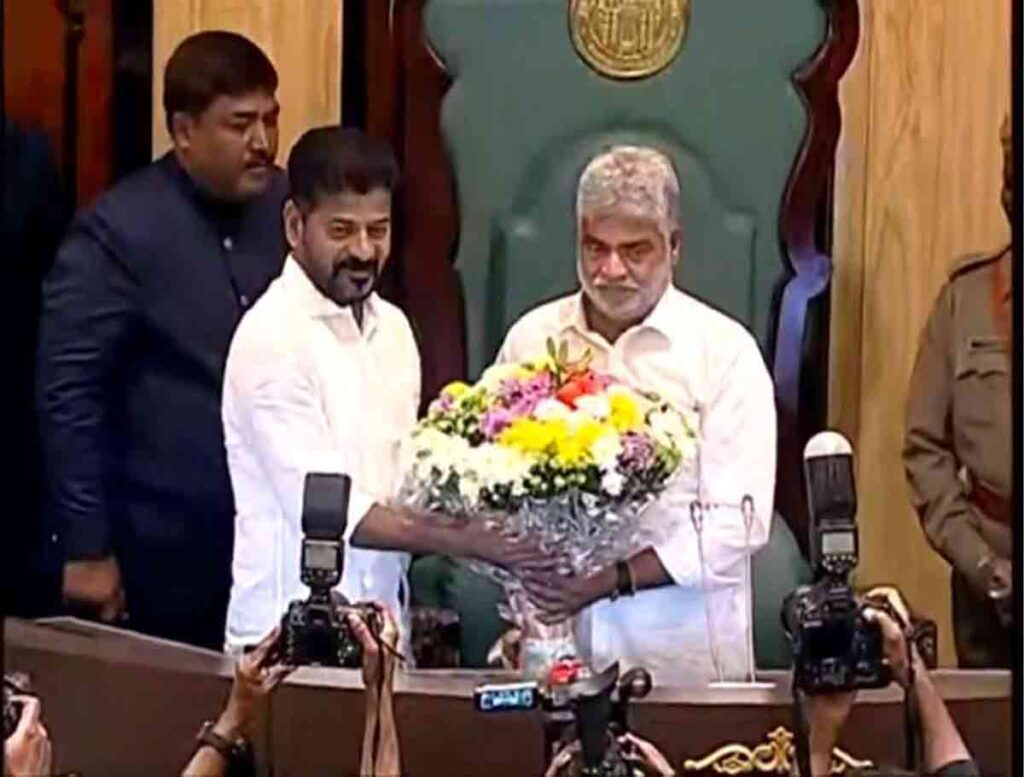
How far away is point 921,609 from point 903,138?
268 mm

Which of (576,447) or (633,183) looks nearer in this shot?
(576,447)

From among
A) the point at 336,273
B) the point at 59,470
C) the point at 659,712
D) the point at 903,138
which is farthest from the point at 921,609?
the point at 59,470

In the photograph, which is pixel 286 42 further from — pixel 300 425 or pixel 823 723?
pixel 823 723

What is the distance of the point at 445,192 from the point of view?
1.59 m

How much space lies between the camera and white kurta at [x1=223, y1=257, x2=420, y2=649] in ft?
5.04

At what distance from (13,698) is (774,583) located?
42 centimetres

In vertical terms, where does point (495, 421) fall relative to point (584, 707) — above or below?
above

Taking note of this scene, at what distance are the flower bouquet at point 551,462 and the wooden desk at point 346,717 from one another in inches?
2.1

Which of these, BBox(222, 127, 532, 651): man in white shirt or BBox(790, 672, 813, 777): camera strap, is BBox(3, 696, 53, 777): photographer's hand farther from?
BBox(790, 672, 813, 777): camera strap

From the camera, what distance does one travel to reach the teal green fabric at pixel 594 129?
1587mm

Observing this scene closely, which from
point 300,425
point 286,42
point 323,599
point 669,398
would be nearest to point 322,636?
point 323,599

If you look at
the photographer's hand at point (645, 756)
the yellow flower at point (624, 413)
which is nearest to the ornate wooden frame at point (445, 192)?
the yellow flower at point (624, 413)

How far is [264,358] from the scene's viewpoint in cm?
156

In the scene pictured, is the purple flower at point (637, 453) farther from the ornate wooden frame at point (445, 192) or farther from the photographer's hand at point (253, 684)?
the photographer's hand at point (253, 684)
